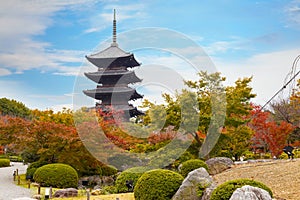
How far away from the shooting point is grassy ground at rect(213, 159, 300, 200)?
7605 mm

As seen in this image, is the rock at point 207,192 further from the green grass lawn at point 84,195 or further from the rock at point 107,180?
the rock at point 107,180

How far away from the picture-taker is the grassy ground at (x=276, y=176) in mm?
7605

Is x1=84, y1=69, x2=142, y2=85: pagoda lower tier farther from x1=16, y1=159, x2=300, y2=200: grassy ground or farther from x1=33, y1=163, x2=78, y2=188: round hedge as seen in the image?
x1=16, y1=159, x2=300, y2=200: grassy ground

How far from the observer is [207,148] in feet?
46.3

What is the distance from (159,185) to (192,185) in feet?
3.19

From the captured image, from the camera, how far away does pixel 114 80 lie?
25859 mm

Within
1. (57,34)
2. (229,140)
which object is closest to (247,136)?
(229,140)

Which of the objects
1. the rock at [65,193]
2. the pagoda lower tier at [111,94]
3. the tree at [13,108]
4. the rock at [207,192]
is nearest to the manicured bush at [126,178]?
the rock at [65,193]

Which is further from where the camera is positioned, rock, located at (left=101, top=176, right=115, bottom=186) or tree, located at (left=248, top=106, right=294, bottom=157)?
tree, located at (left=248, top=106, right=294, bottom=157)

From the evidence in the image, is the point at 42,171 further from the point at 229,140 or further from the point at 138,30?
the point at 229,140

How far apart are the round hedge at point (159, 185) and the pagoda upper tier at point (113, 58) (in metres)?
17.8

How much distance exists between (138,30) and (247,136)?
633 centimetres

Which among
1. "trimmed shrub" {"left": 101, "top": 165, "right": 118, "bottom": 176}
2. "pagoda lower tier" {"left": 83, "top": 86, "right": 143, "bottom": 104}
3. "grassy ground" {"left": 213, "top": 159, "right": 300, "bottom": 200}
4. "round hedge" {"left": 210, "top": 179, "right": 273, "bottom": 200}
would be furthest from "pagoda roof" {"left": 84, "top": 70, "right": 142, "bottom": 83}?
"round hedge" {"left": 210, "top": 179, "right": 273, "bottom": 200}

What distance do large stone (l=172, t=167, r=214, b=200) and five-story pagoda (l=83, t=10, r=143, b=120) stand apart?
17557 millimetres
